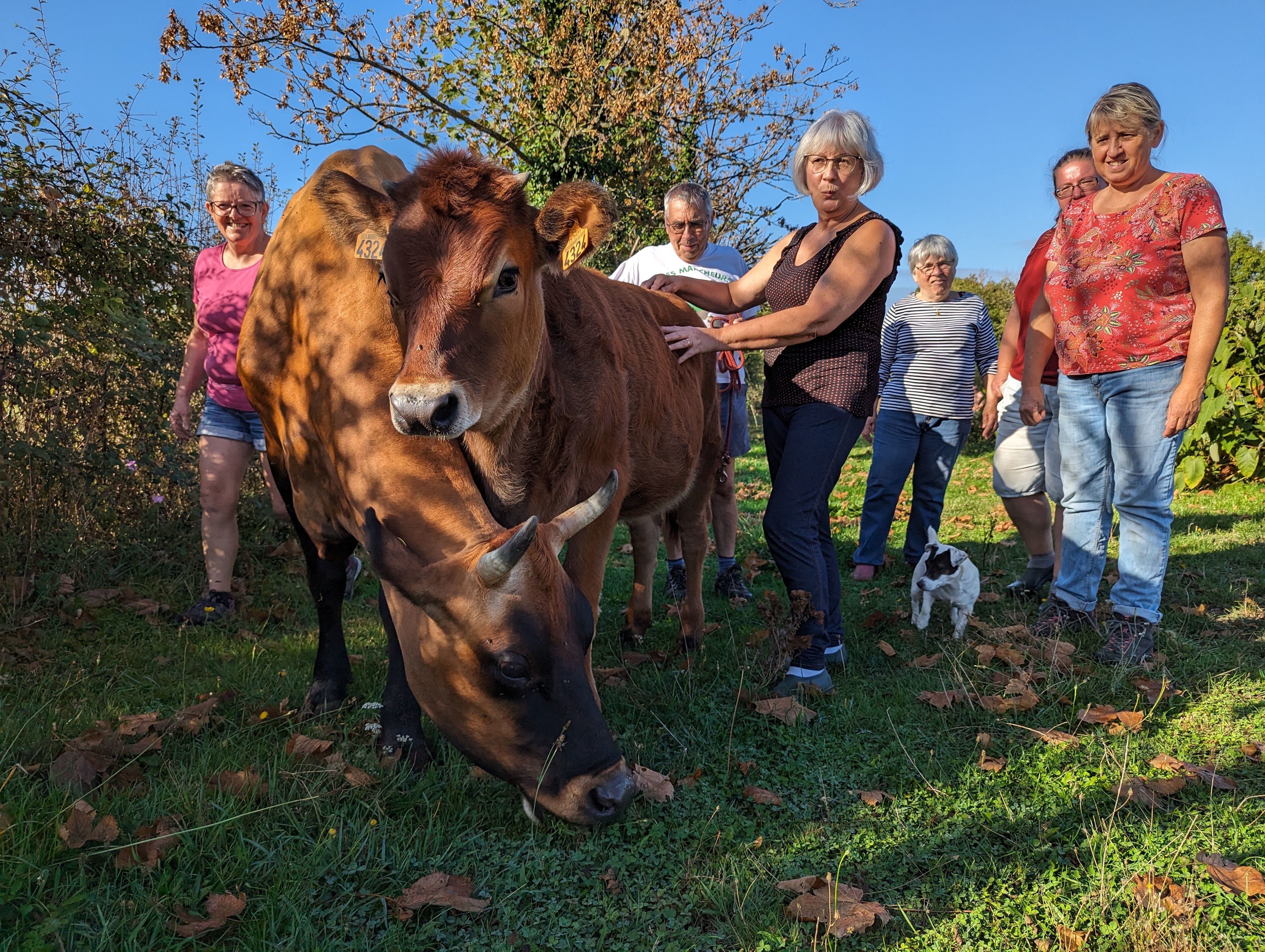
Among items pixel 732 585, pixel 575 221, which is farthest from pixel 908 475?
pixel 575 221

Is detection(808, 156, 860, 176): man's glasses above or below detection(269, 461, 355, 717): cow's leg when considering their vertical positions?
above

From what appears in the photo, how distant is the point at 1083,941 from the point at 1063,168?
4.94 meters

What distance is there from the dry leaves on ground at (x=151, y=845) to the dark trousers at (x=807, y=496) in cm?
276

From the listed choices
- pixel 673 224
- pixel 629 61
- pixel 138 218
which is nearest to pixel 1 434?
pixel 138 218

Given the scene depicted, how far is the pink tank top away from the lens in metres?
4.99

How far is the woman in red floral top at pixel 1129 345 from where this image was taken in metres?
3.97

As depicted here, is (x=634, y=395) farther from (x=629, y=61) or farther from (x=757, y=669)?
(x=629, y=61)

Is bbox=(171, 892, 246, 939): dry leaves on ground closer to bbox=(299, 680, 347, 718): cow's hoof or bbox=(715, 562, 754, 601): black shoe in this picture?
bbox=(299, 680, 347, 718): cow's hoof

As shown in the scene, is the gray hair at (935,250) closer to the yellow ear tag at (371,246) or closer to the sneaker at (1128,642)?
the sneaker at (1128,642)

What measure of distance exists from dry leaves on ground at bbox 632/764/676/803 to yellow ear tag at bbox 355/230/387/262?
86.7 inches

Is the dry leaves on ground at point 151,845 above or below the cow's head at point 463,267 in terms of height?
below

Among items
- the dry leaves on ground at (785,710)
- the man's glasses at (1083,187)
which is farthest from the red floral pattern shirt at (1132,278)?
the dry leaves on ground at (785,710)

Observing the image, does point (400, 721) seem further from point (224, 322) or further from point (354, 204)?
point (224, 322)

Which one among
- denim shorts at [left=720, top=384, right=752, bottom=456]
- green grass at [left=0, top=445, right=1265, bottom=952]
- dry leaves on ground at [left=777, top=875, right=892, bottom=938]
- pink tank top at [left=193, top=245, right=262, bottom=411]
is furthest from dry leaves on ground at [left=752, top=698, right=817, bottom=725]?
pink tank top at [left=193, top=245, right=262, bottom=411]
